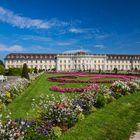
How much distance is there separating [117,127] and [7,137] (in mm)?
3459

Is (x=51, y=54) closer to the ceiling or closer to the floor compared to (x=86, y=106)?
closer to the ceiling

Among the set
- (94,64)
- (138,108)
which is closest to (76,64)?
Result: (94,64)

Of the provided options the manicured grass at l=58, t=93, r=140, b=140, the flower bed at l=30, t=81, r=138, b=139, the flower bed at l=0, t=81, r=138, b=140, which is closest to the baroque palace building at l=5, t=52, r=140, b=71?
the manicured grass at l=58, t=93, r=140, b=140

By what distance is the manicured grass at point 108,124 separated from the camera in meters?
7.12

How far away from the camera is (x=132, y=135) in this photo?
732 centimetres

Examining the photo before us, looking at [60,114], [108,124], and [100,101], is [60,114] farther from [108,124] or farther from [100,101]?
[100,101]

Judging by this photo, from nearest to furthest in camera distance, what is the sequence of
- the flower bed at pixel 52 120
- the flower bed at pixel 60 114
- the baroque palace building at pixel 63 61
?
the flower bed at pixel 52 120, the flower bed at pixel 60 114, the baroque palace building at pixel 63 61

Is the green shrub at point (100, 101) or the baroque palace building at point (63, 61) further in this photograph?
the baroque palace building at point (63, 61)

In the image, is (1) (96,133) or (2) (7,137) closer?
(2) (7,137)

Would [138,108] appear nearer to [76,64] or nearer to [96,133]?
[96,133]

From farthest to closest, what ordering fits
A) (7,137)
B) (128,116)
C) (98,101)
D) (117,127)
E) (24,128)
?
1. (98,101)
2. (128,116)
3. (117,127)
4. (24,128)
5. (7,137)

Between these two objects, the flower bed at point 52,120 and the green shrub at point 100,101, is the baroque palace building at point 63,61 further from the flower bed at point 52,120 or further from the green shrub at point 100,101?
the flower bed at point 52,120

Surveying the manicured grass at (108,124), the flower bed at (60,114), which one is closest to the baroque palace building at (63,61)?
the manicured grass at (108,124)

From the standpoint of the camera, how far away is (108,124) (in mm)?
8305
